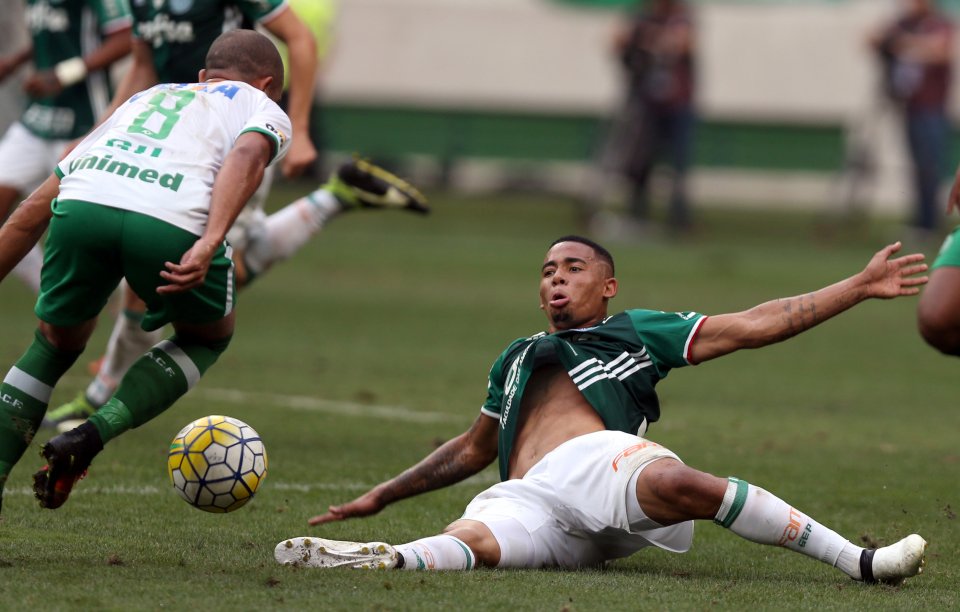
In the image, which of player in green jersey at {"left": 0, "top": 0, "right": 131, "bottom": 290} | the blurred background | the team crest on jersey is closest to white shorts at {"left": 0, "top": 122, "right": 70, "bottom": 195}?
player in green jersey at {"left": 0, "top": 0, "right": 131, "bottom": 290}

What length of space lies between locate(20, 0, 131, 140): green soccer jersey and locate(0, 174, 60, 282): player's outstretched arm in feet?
13.4

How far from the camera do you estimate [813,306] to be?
5469mm

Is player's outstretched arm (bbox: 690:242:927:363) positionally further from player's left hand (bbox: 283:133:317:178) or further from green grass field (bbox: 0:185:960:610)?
player's left hand (bbox: 283:133:317:178)

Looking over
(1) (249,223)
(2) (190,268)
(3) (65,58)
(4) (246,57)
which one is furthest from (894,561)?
(3) (65,58)

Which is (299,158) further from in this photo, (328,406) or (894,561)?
(894,561)

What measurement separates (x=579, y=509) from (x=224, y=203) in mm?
1551

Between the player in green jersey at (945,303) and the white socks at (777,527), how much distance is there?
1216 mm

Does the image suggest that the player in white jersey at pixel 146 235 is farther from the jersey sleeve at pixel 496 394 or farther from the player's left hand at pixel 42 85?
the player's left hand at pixel 42 85

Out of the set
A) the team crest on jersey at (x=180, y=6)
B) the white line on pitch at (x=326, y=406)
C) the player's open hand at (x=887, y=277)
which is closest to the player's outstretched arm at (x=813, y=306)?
the player's open hand at (x=887, y=277)

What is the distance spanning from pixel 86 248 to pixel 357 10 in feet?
78.8

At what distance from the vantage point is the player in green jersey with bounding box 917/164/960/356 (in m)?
6.14

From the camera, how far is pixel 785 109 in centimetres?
2784

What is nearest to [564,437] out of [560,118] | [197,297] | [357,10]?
[197,297]

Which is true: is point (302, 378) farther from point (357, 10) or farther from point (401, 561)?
point (357, 10)
